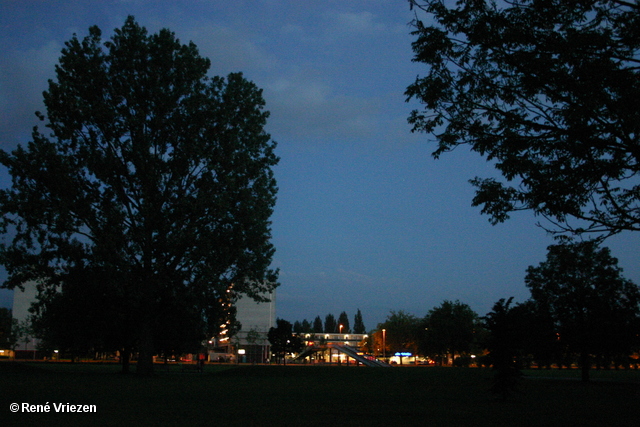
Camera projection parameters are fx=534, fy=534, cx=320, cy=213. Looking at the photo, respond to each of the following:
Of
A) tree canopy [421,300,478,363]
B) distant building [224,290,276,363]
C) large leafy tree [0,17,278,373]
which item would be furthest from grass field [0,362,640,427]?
distant building [224,290,276,363]

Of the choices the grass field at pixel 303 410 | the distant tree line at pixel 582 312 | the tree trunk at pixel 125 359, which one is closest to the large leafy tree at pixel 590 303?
the distant tree line at pixel 582 312

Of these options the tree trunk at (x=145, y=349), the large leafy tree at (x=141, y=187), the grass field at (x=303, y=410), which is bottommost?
the grass field at (x=303, y=410)

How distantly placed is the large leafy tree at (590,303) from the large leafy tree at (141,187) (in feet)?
56.2

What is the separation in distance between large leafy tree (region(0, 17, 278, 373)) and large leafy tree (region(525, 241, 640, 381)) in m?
17.1

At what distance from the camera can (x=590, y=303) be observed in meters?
30.8

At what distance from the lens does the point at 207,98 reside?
95.8 ft

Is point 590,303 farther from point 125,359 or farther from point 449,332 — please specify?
point 449,332

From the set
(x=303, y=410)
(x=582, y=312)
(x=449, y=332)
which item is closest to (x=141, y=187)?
(x=303, y=410)

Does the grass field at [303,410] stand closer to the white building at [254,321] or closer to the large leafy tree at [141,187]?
the large leafy tree at [141,187]

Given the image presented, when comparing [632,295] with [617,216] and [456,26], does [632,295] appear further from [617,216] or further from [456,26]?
[456,26]

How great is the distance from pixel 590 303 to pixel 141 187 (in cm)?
2587

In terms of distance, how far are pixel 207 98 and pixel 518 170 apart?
21.3 metres

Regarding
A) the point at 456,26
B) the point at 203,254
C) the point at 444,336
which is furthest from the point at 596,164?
the point at 444,336

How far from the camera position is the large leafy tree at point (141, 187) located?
2666cm
